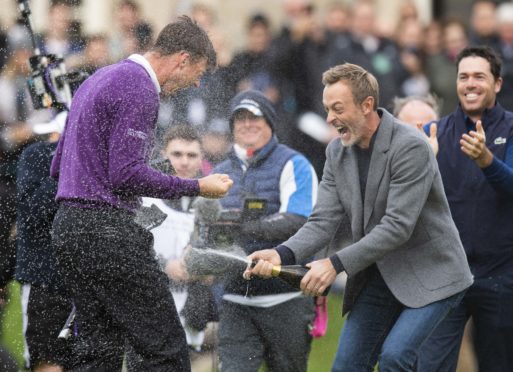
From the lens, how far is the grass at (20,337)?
838cm

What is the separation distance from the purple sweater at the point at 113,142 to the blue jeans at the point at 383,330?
1.17 m

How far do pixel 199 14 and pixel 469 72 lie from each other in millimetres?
3392

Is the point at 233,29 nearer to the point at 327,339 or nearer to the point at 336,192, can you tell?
the point at 327,339

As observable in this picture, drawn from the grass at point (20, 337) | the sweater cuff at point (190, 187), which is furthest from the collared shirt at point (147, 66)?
the grass at point (20, 337)

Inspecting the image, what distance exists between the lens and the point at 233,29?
1398 centimetres

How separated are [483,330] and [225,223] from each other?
5.27 ft

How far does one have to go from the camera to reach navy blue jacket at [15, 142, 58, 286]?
7102 millimetres

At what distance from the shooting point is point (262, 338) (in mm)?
7020

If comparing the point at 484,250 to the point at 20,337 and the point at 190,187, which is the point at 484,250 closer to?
the point at 190,187

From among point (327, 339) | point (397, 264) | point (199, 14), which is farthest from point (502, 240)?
point (199, 14)

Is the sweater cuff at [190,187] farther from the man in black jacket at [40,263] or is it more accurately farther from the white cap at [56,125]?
the white cap at [56,125]

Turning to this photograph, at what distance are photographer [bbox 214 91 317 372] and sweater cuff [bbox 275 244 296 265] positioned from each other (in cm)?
78

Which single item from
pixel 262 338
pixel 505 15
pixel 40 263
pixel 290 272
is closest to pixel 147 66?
pixel 290 272

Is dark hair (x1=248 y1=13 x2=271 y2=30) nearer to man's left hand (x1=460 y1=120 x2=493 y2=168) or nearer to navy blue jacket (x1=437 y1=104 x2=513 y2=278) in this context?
navy blue jacket (x1=437 y1=104 x2=513 y2=278)
